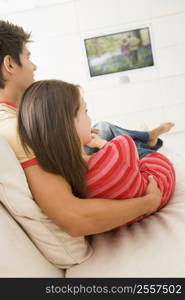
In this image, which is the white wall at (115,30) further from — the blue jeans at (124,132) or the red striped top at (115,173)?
the red striped top at (115,173)

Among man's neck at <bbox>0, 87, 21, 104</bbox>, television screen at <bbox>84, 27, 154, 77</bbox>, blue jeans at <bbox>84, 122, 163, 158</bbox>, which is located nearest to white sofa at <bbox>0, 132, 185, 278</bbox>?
man's neck at <bbox>0, 87, 21, 104</bbox>

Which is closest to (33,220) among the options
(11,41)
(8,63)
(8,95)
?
(8,95)

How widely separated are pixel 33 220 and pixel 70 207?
14 cm

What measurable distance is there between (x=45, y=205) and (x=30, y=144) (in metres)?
0.20

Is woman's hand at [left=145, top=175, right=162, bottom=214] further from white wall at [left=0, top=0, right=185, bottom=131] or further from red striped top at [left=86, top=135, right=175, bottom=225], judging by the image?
white wall at [left=0, top=0, right=185, bottom=131]

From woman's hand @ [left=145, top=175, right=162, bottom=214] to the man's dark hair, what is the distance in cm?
74

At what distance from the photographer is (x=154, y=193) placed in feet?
4.17

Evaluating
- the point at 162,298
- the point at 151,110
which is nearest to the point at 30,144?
the point at 162,298

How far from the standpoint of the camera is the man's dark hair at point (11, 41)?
1.50 m

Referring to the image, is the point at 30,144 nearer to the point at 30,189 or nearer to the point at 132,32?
the point at 30,189

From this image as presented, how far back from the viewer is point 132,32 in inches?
178

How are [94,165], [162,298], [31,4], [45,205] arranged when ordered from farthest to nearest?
[31,4] → [94,165] → [45,205] → [162,298]

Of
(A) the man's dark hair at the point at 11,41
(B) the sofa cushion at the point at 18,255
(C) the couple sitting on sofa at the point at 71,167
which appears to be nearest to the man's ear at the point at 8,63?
(A) the man's dark hair at the point at 11,41

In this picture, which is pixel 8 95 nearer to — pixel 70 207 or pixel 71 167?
pixel 71 167
